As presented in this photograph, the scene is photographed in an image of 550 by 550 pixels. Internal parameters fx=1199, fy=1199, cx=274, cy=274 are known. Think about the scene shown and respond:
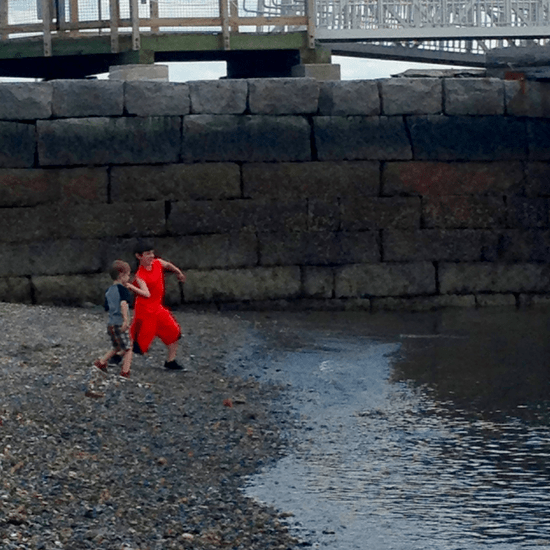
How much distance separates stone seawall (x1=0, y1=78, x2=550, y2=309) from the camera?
551 inches

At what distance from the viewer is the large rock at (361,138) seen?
14.4 metres

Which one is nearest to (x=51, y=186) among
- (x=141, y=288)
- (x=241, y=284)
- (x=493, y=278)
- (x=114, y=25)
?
(x=241, y=284)

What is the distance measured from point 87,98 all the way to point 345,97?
120 inches

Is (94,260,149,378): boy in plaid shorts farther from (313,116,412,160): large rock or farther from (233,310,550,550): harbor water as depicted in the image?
(313,116,412,160): large rock

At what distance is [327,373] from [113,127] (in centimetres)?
488

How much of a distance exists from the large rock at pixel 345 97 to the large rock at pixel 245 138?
347mm

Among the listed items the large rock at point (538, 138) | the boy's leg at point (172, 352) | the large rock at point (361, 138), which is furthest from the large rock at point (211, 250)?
the boy's leg at point (172, 352)

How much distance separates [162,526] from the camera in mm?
6062

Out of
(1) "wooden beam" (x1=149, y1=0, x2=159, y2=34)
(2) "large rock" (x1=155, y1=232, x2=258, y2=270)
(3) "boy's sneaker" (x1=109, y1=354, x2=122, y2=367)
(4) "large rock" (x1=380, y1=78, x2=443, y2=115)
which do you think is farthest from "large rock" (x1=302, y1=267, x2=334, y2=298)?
(3) "boy's sneaker" (x1=109, y1=354, x2=122, y2=367)

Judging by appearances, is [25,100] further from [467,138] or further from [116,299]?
[467,138]

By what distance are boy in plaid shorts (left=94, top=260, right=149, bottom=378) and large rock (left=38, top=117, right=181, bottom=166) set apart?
191 inches

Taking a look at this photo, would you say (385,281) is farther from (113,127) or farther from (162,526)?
(162,526)

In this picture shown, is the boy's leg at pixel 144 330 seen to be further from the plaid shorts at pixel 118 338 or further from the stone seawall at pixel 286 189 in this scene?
the stone seawall at pixel 286 189

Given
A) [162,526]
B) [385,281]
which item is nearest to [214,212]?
[385,281]
